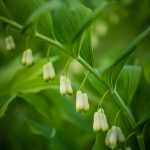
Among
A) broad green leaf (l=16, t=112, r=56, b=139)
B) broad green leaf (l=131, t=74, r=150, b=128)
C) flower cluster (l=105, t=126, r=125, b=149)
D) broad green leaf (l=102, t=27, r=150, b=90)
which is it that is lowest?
broad green leaf (l=131, t=74, r=150, b=128)

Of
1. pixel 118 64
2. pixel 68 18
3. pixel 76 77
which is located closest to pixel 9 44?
pixel 68 18

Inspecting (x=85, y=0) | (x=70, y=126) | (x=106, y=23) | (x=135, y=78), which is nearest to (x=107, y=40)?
(x=106, y=23)

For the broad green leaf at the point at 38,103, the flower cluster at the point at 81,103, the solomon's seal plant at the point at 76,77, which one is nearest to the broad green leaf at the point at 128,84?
the solomon's seal plant at the point at 76,77

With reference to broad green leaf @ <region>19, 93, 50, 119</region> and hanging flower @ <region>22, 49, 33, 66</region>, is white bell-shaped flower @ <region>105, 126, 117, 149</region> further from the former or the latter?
broad green leaf @ <region>19, 93, 50, 119</region>

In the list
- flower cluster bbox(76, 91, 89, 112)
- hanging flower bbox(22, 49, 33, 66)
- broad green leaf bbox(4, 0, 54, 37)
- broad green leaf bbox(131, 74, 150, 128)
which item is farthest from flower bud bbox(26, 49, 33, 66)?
broad green leaf bbox(131, 74, 150, 128)

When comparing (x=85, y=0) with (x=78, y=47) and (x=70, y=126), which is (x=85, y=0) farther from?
(x=78, y=47)

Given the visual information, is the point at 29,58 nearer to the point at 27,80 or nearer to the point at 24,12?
the point at 24,12
